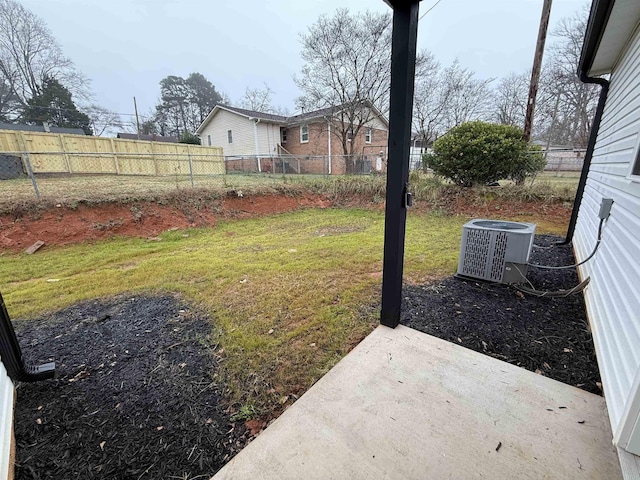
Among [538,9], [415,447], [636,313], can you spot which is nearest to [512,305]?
[636,313]

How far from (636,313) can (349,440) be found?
61.5 inches

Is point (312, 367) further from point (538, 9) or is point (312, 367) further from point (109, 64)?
point (109, 64)

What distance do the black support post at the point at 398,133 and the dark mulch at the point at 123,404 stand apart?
1.39 m

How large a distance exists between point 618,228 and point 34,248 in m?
7.39

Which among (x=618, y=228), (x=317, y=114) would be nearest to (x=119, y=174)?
(x=317, y=114)

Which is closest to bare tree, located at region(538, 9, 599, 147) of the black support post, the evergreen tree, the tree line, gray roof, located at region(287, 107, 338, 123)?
the tree line

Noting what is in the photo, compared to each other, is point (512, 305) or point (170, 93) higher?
point (170, 93)

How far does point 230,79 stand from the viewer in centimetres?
3597

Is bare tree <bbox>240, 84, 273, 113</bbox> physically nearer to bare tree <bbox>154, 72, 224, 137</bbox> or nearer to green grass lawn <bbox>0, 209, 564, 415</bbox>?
→ bare tree <bbox>154, 72, 224, 137</bbox>

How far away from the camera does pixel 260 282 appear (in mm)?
3256

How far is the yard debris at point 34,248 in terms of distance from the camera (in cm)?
449

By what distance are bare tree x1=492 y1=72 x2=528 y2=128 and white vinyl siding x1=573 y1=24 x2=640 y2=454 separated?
60.1 ft

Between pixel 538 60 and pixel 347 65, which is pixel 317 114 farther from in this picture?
pixel 538 60

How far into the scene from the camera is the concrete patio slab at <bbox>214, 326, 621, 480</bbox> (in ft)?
3.88
